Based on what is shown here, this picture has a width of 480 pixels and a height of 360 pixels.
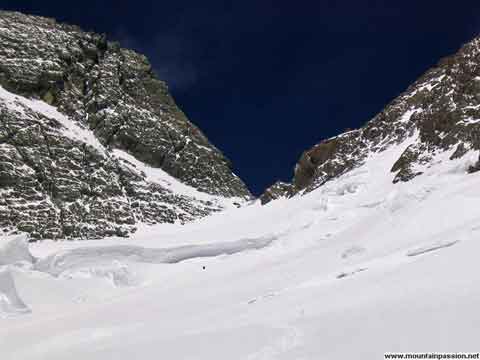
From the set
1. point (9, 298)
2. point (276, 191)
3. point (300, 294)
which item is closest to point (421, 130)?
point (9, 298)

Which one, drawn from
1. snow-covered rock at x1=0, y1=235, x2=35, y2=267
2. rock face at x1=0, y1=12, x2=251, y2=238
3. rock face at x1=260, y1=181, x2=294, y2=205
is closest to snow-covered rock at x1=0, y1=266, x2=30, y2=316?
snow-covered rock at x1=0, y1=235, x2=35, y2=267

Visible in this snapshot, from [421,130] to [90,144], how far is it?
47.0m

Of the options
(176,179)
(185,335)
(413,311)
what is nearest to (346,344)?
(413,311)

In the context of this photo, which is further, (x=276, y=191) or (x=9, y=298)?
(x=276, y=191)

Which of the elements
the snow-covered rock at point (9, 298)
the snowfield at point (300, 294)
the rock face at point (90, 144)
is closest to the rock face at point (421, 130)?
the snowfield at point (300, 294)

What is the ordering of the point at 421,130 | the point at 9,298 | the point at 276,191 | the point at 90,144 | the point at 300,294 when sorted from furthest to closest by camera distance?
the point at 90,144 < the point at 276,191 < the point at 421,130 < the point at 9,298 < the point at 300,294

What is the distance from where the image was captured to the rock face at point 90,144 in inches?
2131

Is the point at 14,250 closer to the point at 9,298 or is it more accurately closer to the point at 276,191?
the point at 9,298

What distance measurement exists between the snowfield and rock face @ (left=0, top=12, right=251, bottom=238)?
29699mm

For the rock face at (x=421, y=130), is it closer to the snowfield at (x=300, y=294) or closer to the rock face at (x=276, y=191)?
the rock face at (x=276, y=191)

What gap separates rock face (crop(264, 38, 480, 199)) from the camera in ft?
79.4

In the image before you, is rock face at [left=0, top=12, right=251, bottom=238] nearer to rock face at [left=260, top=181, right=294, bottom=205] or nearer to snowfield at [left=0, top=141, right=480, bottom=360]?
rock face at [left=260, top=181, right=294, bottom=205]

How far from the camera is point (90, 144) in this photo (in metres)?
66.6

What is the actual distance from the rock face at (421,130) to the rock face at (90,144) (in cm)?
2146
